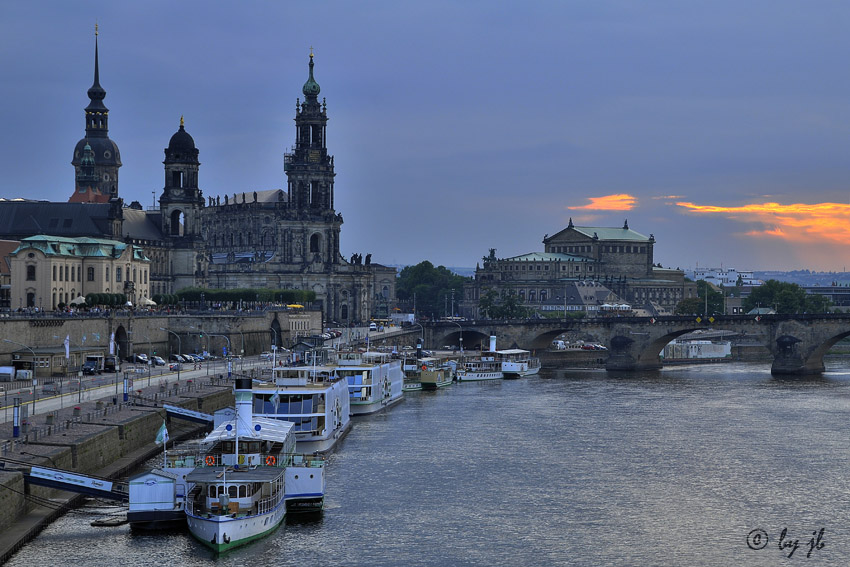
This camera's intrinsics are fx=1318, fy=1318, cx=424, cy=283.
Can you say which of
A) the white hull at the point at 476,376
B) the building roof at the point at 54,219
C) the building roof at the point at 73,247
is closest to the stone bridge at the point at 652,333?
the white hull at the point at 476,376

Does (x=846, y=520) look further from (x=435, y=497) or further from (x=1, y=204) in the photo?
(x=1, y=204)

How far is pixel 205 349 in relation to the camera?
126 metres

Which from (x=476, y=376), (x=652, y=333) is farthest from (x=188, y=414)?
(x=652, y=333)

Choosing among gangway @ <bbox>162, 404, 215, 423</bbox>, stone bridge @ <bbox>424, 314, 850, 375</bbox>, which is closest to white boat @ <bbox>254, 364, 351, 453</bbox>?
gangway @ <bbox>162, 404, 215, 423</bbox>

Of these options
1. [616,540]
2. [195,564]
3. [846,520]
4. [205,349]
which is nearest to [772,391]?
[205,349]

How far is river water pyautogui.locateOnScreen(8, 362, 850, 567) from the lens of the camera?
161 feet

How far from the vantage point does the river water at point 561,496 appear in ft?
161

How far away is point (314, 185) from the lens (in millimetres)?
186625

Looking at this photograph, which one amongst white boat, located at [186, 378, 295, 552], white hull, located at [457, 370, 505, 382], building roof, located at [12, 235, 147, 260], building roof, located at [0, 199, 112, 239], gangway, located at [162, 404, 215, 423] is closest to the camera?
white boat, located at [186, 378, 295, 552]

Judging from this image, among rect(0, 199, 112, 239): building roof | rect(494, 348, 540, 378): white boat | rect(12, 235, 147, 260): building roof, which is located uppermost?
rect(0, 199, 112, 239): building roof

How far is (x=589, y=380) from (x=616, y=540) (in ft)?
268

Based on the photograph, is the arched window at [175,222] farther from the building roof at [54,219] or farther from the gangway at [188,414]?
the gangway at [188,414]

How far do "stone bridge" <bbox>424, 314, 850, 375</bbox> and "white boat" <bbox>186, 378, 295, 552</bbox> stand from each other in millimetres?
100830

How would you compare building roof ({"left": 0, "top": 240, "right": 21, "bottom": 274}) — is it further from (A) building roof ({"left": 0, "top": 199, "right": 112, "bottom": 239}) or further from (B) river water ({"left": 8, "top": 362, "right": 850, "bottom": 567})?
(B) river water ({"left": 8, "top": 362, "right": 850, "bottom": 567})
